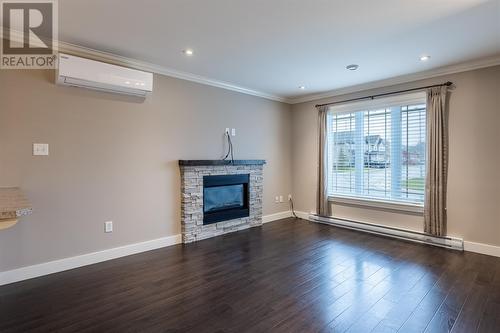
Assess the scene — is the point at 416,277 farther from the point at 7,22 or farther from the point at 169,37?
the point at 7,22

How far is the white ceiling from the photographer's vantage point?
230cm

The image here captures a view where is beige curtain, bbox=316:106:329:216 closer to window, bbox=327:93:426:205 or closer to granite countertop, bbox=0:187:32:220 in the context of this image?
window, bbox=327:93:426:205

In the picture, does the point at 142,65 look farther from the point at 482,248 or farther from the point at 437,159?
the point at 482,248

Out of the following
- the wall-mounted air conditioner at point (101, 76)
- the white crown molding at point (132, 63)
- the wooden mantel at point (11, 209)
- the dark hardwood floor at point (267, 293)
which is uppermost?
the white crown molding at point (132, 63)

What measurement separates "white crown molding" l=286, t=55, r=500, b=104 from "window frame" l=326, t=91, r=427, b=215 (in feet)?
0.70

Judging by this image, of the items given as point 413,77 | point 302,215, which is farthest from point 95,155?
point 413,77

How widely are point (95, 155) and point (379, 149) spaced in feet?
13.7

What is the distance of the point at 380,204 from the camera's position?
177 inches

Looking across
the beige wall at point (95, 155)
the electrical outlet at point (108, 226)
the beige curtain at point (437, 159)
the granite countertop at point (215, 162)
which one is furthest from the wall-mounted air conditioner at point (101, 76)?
the beige curtain at point (437, 159)

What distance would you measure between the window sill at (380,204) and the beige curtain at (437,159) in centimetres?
24

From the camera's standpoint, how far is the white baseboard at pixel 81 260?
108 inches

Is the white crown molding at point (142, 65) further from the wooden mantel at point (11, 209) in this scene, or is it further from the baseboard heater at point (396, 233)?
the baseboard heater at point (396, 233)

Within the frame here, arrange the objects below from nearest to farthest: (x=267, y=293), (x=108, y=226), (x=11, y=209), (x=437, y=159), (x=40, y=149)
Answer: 1. (x=11, y=209)
2. (x=267, y=293)
3. (x=40, y=149)
4. (x=108, y=226)
5. (x=437, y=159)

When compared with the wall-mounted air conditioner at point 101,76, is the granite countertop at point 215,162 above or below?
below
